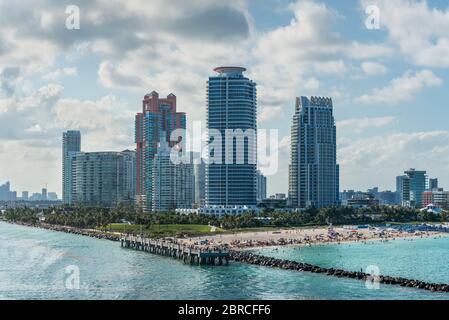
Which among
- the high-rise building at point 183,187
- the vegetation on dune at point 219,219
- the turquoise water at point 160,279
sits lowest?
the turquoise water at point 160,279

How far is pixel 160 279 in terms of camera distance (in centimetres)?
6144

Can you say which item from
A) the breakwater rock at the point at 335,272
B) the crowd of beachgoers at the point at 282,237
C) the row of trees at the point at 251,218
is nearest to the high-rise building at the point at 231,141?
the row of trees at the point at 251,218

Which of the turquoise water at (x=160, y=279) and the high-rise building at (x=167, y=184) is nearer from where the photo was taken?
the turquoise water at (x=160, y=279)

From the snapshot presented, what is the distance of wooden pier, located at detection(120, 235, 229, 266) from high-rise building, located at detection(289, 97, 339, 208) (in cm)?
10084

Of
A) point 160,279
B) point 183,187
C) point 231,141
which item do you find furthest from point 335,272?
point 183,187

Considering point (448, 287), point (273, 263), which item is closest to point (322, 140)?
point (273, 263)

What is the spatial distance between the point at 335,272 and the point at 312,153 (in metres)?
133

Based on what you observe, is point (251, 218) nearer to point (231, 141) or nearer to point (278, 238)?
point (278, 238)

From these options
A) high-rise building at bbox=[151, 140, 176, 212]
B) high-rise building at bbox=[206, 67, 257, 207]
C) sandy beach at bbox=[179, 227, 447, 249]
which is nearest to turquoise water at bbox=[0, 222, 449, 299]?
sandy beach at bbox=[179, 227, 447, 249]

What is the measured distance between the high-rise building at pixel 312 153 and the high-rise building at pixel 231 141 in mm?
32071

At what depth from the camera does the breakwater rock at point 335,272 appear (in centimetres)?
5541

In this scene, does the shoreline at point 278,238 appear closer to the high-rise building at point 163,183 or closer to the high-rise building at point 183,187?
the high-rise building at point 163,183
